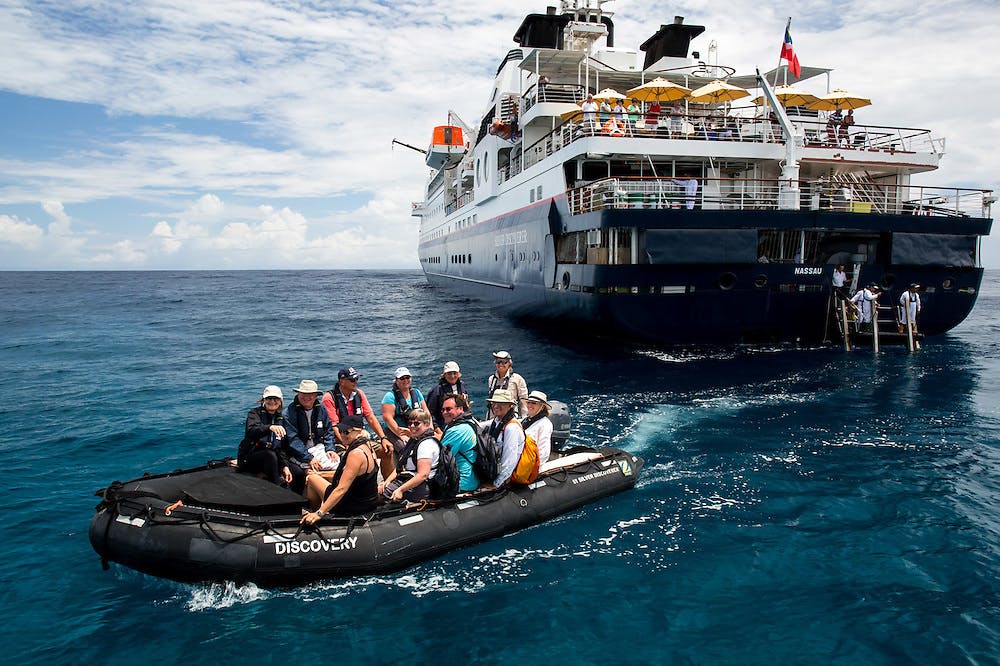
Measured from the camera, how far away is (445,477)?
25.0ft

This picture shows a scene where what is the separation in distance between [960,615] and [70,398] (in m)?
16.7

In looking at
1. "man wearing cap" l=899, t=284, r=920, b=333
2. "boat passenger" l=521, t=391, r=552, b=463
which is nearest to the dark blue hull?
"man wearing cap" l=899, t=284, r=920, b=333

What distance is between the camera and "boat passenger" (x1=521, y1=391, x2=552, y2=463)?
27.8 feet

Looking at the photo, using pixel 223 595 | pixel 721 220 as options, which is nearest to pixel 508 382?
pixel 223 595

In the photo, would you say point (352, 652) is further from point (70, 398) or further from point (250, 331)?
point (250, 331)

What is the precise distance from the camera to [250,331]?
Answer: 1150 inches

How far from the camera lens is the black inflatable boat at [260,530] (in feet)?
21.7

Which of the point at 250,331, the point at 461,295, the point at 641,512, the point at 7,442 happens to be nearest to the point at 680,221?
the point at 641,512

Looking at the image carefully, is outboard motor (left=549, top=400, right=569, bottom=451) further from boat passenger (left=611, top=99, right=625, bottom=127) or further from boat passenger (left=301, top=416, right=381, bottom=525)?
boat passenger (left=611, top=99, right=625, bottom=127)

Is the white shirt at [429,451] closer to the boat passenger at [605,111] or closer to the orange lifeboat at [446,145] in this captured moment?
the boat passenger at [605,111]

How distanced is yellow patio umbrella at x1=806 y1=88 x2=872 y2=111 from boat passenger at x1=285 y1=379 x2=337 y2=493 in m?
19.4

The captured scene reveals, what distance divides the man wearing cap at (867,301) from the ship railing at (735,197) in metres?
2.19

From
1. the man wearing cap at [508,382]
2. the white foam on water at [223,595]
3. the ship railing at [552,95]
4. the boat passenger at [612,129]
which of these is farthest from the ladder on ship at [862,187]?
the white foam on water at [223,595]

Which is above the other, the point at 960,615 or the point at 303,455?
the point at 303,455
